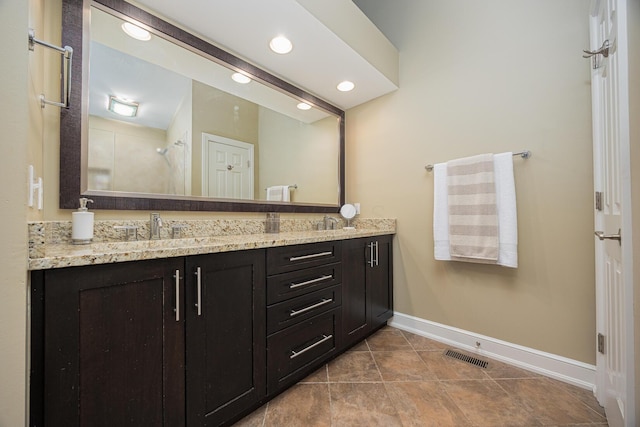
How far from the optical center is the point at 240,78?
6.13 ft

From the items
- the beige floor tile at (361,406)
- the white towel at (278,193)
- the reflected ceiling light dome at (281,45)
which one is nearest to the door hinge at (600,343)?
the beige floor tile at (361,406)

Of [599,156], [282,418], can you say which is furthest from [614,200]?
[282,418]

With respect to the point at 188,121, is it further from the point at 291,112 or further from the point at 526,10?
the point at 526,10

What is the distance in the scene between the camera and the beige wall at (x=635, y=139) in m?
0.85

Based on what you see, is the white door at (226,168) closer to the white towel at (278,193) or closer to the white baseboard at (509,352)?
the white towel at (278,193)

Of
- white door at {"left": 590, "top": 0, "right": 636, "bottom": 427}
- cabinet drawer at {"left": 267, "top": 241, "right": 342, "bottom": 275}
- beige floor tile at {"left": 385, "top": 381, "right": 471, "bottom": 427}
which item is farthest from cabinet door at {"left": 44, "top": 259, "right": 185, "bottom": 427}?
white door at {"left": 590, "top": 0, "right": 636, "bottom": 427}

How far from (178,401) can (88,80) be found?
59.7 inches

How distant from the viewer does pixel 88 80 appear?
48.8 inches

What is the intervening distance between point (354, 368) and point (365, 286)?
1.85ft

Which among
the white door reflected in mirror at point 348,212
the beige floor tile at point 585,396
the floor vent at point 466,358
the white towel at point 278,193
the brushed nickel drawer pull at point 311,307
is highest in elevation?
the white towel at point 278,193

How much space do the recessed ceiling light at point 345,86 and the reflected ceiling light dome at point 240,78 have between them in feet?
2.61

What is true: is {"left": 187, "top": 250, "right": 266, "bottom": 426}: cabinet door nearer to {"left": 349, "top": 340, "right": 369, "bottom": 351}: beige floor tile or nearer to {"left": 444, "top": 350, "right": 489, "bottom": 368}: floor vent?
{"left": 349, "top": 340, "right": 369, "bottom": 351}: beige floor tile

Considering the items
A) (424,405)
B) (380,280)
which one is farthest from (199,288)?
(380,280)

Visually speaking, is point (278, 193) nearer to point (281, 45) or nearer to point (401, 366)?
point (281, 45)
